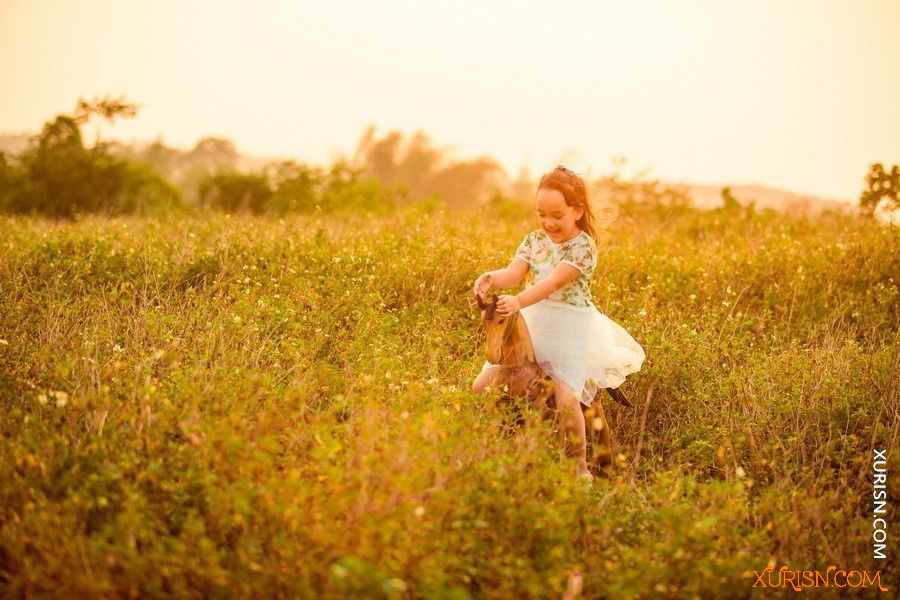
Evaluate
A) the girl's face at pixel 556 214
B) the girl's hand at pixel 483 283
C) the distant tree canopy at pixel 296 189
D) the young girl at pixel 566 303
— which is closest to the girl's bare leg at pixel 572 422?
the young girl at pixel 566 303

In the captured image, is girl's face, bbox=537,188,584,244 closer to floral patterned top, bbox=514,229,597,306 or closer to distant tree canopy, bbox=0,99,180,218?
floral patterned top, bbox=514,229,597,306

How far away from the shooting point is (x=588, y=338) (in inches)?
178

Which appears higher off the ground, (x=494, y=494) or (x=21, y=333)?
(x=21, y=333)

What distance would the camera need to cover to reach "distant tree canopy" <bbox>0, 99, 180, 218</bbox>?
1252 centimetres

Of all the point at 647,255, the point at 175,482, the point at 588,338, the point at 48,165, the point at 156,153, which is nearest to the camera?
the point at 175,482

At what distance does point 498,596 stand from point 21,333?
3632 millimetres

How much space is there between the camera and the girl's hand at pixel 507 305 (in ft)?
13.6

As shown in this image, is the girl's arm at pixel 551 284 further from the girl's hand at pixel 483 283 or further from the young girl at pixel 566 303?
the girl's hand at pixel 483 283

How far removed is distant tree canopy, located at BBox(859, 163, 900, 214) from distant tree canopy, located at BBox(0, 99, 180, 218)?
34.1 feet

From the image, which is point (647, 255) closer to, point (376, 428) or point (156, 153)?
point (376, 428)

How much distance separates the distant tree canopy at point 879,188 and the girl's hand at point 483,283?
22.6 feet

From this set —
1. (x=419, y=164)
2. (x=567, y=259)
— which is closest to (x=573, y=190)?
(x=567, y=259)

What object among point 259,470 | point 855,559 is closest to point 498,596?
Result: point 259,470

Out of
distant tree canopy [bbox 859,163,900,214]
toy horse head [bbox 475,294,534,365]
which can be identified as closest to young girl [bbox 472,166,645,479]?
toy horse head [bbox 475,294,534,365]
